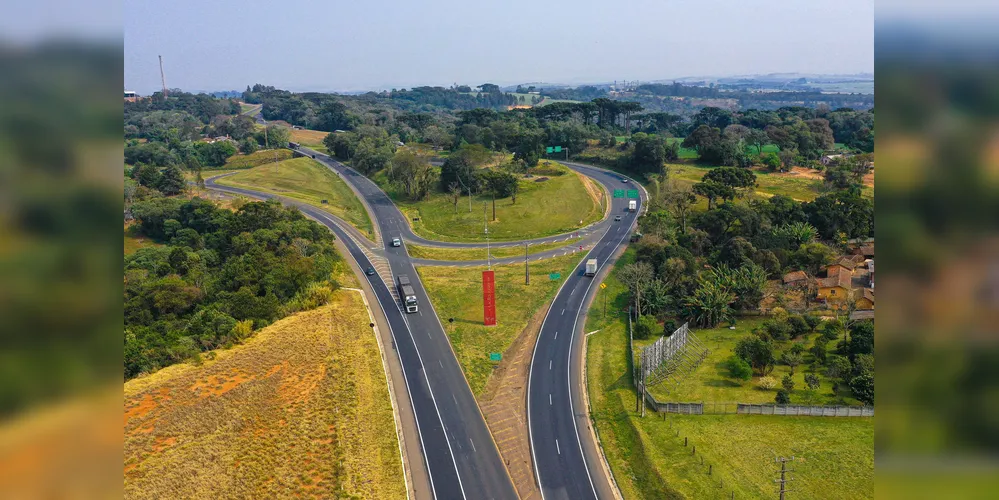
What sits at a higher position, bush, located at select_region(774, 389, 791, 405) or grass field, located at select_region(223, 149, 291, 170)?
grass field, located at select_region(223, 149, 291, 170)

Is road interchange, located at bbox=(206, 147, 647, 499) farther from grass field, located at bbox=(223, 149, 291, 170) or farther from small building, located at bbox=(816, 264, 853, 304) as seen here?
grass field, located at bbox=(223, 149, 291, 170)

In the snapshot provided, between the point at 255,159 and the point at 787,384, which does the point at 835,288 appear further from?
the point at 255,159

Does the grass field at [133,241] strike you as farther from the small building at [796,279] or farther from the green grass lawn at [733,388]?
the small building at [796,279]

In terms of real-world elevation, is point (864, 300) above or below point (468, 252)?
below

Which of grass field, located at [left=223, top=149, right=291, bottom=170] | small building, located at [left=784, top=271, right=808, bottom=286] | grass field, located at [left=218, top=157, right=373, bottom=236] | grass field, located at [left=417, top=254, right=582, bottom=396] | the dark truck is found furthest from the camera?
grass field, located at [left=223, top=149, right=291, bottom=170]

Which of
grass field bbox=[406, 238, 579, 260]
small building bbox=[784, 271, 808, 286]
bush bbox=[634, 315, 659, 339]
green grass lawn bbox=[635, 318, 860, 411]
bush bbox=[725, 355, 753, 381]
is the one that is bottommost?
green grass lawn bbox=[635, 318, 860, 411]

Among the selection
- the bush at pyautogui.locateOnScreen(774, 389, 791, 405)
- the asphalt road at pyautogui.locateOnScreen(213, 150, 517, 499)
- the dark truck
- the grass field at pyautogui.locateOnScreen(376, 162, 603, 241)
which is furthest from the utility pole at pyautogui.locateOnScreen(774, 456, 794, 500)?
the grass field at pyautogui.locateOnScreen(376, 162, 603, 241)

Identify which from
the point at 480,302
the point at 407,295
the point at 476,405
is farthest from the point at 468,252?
the point at 476,405
